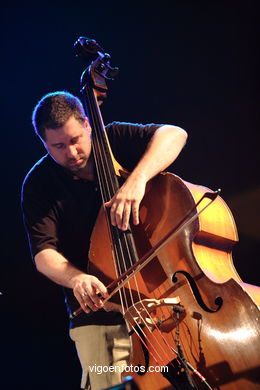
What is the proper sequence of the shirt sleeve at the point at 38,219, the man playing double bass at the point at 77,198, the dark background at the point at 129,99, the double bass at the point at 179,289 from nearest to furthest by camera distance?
1. the double bass at the point at 179,289
2. the man playing double bass at the point at 77,198
3. the shirt sleeve at the point at 38,219
4. the dark background at the point at 129,99

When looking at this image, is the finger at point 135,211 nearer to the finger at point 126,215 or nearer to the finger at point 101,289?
the finger at point 126,215

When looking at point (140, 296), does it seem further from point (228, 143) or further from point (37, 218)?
point (228, 143)

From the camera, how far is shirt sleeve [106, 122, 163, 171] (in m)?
1.87

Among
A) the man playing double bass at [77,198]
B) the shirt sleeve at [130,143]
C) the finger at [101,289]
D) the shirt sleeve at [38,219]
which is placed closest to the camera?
the finger at [101,289]

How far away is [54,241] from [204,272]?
2.70 feet

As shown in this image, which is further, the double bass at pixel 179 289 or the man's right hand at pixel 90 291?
the man's right hand at pixel 90 291

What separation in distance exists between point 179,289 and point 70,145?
95 cm

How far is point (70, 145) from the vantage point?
1.86 m

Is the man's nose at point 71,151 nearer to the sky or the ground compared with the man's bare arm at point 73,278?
nearer to the sky

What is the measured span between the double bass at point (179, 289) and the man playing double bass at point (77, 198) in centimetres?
13

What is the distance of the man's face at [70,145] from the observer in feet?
6.09

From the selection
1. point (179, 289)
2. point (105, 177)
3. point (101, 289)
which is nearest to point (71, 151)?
point (105, 177)

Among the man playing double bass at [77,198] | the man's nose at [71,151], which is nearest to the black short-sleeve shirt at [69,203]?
the man playing double bass at [77,198]

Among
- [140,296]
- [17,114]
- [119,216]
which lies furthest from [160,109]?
[140,296]
